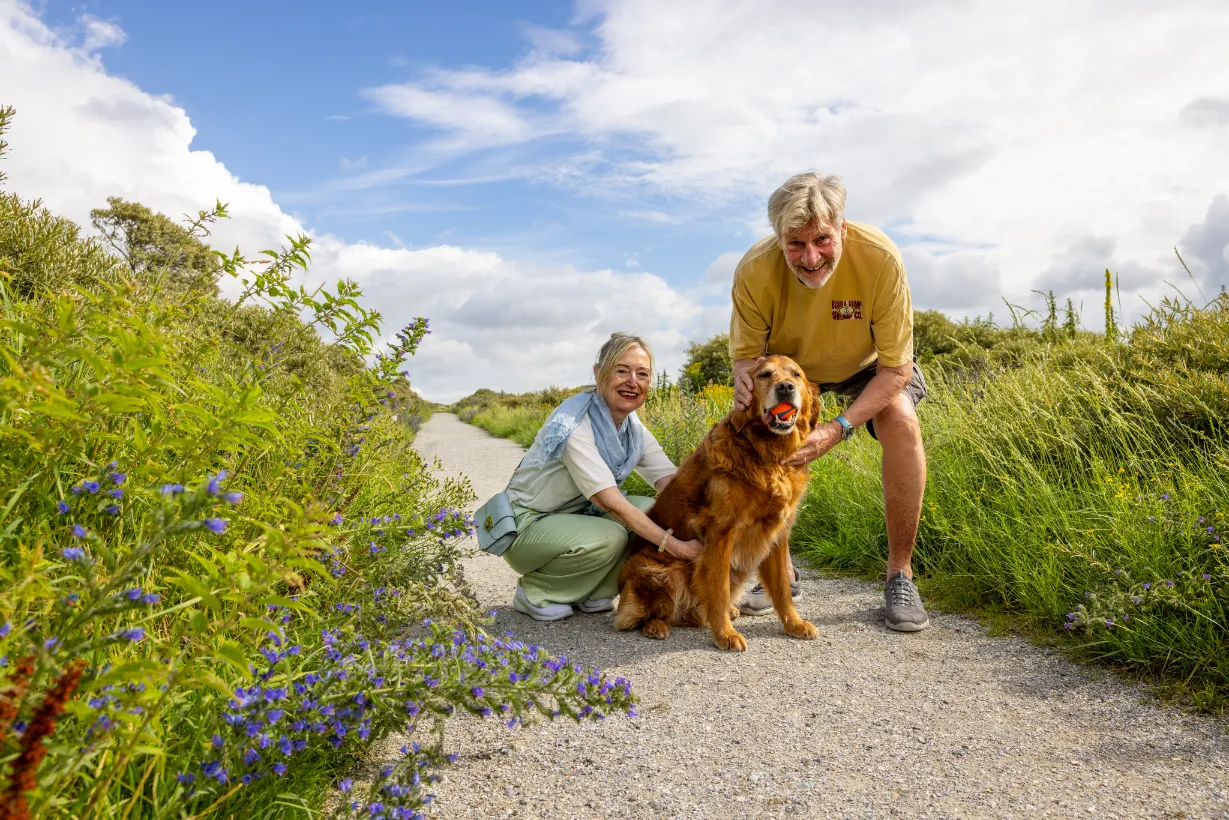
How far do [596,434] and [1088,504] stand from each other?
2.79 metres

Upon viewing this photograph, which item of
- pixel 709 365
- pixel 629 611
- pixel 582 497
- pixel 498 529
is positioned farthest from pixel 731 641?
pixel 709 365

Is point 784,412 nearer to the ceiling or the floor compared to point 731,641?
nearer to the ceiling

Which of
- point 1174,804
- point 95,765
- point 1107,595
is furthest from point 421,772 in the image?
point 1107,595

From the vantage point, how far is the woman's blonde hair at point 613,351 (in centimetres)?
429

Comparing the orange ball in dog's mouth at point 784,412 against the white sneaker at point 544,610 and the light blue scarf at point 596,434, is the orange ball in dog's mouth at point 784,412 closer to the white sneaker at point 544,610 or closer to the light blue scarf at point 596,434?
the light blue scarf at point 596,434

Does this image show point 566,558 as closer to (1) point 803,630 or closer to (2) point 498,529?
(2) point 498,529

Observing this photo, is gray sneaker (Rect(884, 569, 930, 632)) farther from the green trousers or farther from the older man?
the green trousers

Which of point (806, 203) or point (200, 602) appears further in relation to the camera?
point (806, 203)

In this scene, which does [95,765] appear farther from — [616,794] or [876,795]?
[876,795]

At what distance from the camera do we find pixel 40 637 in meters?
1.67

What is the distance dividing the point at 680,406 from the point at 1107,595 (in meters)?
6.70

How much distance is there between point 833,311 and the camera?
13.6 feet

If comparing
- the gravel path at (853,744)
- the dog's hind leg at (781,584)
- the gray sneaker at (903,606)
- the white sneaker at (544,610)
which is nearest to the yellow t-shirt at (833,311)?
the dog's hind leg at (781,584)

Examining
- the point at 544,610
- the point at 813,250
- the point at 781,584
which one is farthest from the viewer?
the point at 544,610
